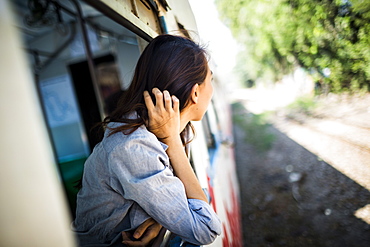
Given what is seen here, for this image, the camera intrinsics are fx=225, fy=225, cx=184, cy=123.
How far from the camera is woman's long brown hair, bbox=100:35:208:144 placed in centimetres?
106

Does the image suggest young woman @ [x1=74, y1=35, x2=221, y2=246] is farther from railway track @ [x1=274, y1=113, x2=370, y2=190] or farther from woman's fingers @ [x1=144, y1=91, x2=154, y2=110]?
railway track @ [x1=274, y1=113, x2=370, y2=190]

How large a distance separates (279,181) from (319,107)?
410cm

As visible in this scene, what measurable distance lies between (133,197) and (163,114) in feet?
1.27

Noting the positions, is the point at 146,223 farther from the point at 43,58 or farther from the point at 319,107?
the point at 43,58

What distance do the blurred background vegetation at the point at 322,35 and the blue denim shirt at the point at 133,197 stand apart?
1.38m

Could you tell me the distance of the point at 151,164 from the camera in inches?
34.1

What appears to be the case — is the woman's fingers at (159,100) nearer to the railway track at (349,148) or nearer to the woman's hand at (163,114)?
the woman's hand at (163,114)

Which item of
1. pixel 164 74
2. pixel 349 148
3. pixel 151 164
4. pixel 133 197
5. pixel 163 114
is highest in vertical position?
pixel 164 74

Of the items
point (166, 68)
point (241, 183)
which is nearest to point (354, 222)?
point (166, 68)

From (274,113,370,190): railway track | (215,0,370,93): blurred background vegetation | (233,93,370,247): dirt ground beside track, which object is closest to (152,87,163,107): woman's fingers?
(215,0,370,93): blurred background vegetation

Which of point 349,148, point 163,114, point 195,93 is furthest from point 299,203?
point 163,114

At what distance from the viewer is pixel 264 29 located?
84.7 inches

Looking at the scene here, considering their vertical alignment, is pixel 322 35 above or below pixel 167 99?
above

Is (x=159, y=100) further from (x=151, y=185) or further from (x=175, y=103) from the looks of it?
(x=151, y=185)
